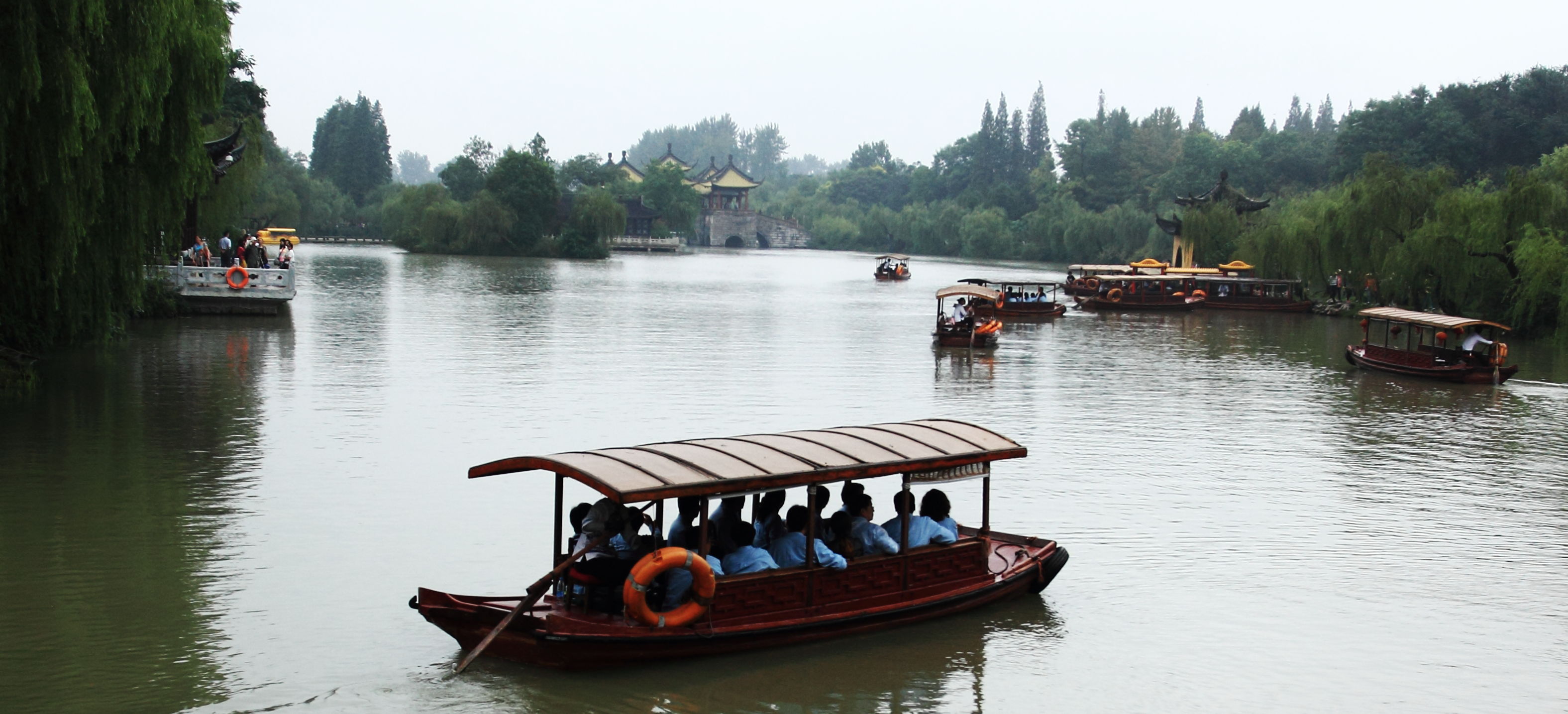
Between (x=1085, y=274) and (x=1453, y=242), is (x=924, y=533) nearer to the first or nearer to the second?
(x=1453, y=242)

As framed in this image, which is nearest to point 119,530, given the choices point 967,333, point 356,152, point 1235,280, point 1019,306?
point 967,333

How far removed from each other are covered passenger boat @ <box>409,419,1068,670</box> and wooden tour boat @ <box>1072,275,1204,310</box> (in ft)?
131

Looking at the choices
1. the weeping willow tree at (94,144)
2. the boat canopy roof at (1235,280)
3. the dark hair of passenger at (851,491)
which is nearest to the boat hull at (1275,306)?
the boat canopy roof at (1235,280)

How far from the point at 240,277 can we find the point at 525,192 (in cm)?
5033

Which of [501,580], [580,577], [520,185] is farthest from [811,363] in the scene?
[520,185]

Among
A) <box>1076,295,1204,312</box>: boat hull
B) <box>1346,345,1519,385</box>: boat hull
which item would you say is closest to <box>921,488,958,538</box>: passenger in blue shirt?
<box>1346,345,1519,385</box>: boat hull

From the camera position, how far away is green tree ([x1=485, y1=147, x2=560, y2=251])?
81.1 meters

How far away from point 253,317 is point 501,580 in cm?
2351

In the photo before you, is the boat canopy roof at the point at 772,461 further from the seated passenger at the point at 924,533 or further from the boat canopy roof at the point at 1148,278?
the boat canopy roof at the point at 1148,278

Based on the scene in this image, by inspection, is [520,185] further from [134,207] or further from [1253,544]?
[1253,544]

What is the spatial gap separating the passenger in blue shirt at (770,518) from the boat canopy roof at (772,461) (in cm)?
30

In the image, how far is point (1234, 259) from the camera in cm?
5838

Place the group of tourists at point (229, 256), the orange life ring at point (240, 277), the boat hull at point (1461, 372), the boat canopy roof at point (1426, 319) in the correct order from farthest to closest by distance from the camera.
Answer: the group of tourists at point (229, 256), the orange life ring at point (240, 277), the boat hull at point (1461, 372), the boat canopy roof at point (1426, 319)

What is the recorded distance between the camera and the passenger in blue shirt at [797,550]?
9320 mm
